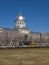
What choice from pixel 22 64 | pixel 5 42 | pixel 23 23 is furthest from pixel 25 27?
pixel 22 64

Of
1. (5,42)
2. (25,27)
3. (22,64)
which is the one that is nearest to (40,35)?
(25,27)

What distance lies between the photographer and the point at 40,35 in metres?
126

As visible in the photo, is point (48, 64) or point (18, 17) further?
point (18, 17)

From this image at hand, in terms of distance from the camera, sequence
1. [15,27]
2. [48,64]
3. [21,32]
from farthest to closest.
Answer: [15,27], [21,32], [48,64]

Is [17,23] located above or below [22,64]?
above

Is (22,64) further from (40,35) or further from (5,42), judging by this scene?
(40,35)

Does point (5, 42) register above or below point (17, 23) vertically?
below

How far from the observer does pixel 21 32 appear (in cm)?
11462

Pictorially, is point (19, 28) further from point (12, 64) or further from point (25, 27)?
point (12, 64)

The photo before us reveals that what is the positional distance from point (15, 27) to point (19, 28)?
643cm

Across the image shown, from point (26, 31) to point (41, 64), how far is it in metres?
101

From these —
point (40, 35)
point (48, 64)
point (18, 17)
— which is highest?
point (18, 17)

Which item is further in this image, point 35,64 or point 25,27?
point 25,27

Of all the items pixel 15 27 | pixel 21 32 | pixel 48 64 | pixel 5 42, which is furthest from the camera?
pixel 15 27
